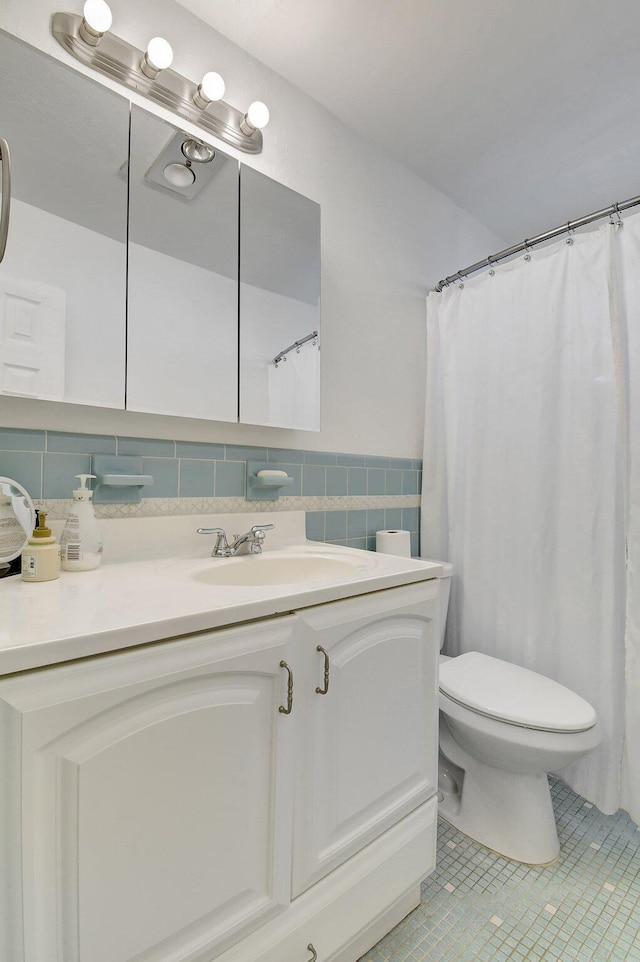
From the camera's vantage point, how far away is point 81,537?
1012 mm

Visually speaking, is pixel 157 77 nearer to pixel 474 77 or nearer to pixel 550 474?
pixel 474 77

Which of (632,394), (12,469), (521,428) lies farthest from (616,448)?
(12,469)

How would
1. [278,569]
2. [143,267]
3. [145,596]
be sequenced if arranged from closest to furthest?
1. [145,596]
2. [143,267]
3. [278,569]

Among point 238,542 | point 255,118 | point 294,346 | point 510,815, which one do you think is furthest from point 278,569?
point 255,118

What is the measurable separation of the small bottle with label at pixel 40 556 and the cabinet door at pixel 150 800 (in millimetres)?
366

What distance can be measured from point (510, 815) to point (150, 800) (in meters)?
1.18

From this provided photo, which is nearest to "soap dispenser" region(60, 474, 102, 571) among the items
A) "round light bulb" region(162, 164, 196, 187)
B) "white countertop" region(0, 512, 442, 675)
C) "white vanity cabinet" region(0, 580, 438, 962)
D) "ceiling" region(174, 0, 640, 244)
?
"white countertop" region(0, 512, 442, 675)

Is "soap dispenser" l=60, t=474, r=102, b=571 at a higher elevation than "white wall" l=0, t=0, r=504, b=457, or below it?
below

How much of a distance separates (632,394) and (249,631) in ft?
4.53

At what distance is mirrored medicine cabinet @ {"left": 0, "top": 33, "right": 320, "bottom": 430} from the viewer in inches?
41.1

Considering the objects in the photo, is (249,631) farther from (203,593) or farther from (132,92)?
(132,92)

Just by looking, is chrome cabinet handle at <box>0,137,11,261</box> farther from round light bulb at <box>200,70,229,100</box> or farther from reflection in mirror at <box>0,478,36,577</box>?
round light bulb at <box>200,70,229,100</box>

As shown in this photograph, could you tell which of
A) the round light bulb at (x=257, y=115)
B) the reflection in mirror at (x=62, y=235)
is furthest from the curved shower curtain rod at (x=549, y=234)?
the reflection in mirror at (x=62, y=235)

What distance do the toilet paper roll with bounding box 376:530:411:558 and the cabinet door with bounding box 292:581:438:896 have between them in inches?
22.6
